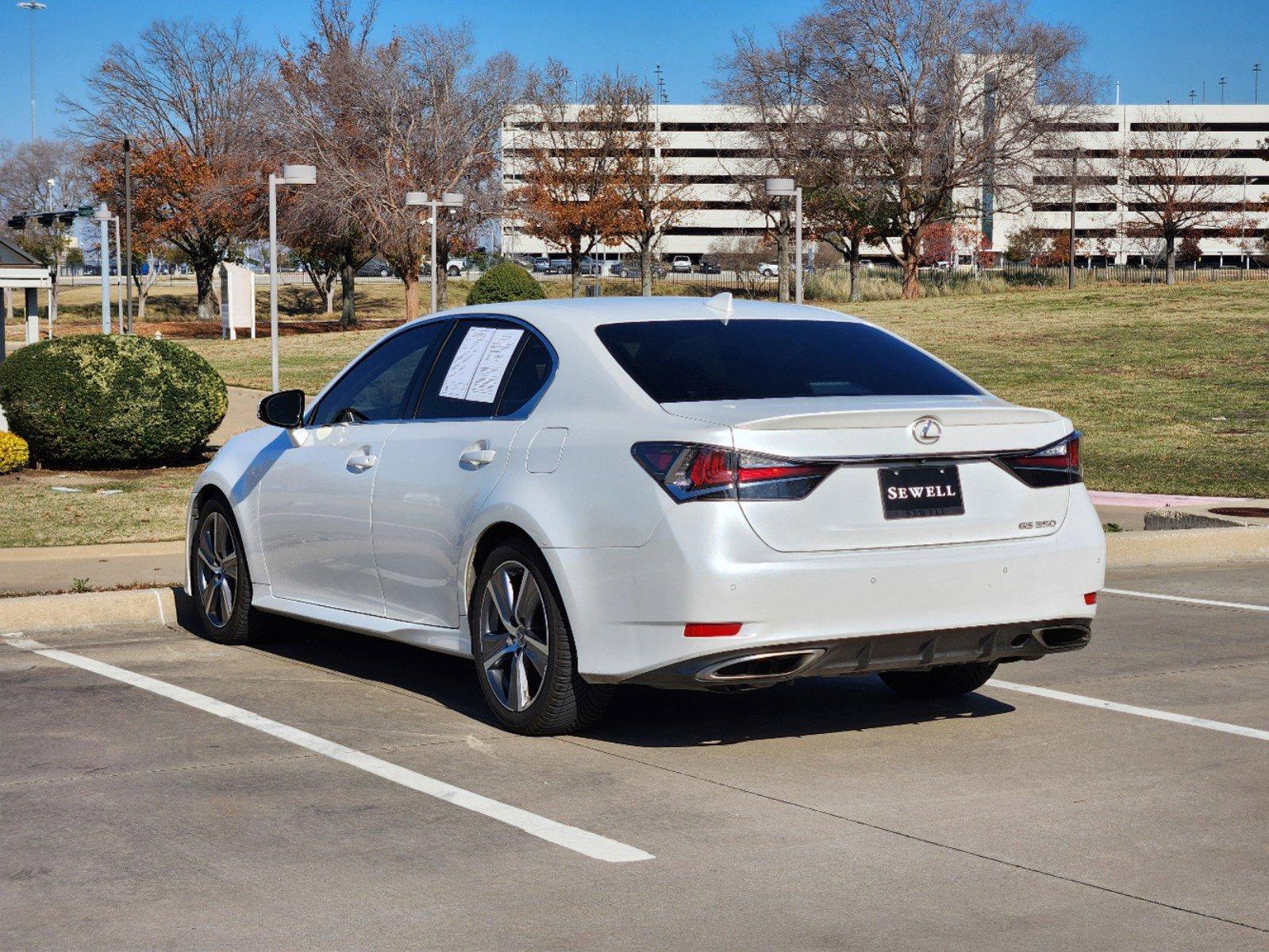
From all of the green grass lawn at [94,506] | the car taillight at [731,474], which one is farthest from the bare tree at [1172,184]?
the car taillight at [731,474]

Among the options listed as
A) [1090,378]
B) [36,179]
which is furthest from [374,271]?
[1090,378]

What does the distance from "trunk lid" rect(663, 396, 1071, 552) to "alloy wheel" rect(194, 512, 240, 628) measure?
11.2 feet

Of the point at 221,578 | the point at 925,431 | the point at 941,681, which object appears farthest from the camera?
the point at 221,578

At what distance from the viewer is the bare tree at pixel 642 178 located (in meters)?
72.3

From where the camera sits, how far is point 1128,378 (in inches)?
1150

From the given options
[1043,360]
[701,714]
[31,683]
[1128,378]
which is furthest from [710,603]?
[1043,360]

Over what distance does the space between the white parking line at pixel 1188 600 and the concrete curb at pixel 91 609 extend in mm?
5671

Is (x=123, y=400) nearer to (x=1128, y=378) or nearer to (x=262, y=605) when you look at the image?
(x=262, y=605)

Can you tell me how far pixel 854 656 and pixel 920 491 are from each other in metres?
0.62

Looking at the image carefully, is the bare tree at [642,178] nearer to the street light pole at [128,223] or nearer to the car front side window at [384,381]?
the street light pole at [128,223]

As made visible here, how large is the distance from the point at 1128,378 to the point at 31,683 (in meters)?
24.6

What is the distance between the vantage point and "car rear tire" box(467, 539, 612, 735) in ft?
20.2

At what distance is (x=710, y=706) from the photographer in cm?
711

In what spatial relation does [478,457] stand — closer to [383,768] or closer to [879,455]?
[383,768]
